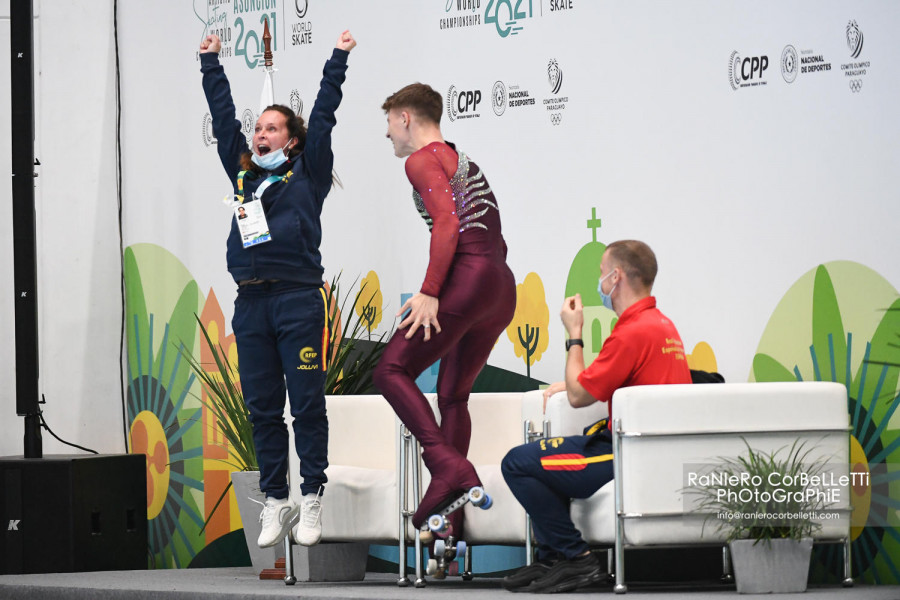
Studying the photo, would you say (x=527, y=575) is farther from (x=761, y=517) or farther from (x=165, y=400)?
(x=165, y=400)

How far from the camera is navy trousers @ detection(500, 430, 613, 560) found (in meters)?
3.60

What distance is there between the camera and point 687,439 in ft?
11.5

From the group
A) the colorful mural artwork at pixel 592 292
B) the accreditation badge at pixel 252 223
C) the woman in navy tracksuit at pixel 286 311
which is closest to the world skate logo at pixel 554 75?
the colorful mural artwork at pixel 592 292

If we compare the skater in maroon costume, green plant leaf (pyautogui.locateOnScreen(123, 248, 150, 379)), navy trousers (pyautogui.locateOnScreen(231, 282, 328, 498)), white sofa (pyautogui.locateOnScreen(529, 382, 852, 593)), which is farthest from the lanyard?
green plant leaf (pyautogui.locateOnScreen(123, 248, 150, 379))

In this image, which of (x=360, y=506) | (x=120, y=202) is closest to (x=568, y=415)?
(x=360, y=506)

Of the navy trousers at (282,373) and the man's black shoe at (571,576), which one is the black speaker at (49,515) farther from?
the man's black shoe at (571,576)

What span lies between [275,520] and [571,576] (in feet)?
3.50

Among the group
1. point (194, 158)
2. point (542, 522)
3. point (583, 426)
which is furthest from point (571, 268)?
point (194, 158)

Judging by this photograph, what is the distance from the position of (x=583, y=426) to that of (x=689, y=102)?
1.38 m

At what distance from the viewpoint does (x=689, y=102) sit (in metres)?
4.63

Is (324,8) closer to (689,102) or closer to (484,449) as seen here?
(689,102)

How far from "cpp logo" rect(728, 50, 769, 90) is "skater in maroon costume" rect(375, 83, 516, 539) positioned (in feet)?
3.65

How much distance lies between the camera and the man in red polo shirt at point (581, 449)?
359 centimetres

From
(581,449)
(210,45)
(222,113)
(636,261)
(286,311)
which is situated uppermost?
(210,45)
